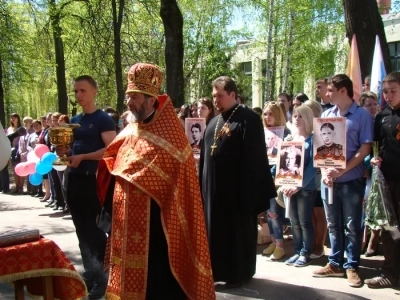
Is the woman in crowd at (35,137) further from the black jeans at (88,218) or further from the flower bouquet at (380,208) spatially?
the flower bouquet at (380,208)

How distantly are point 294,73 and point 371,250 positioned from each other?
26498mm

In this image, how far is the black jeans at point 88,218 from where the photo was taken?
16.0ft

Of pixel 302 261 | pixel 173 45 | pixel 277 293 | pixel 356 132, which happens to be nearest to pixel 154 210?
pixel 277 293

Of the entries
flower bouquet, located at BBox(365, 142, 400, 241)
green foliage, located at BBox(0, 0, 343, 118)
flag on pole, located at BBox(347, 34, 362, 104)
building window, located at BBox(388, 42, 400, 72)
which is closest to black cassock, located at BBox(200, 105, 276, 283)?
flower bouquet, located at BBox(365, 142, 400, 241)

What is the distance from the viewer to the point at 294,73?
31.8 m

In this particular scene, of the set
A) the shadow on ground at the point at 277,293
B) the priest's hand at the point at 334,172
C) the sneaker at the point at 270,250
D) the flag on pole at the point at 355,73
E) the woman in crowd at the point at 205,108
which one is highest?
the flag on pole at the point at 355,73

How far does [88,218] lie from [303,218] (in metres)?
2.44

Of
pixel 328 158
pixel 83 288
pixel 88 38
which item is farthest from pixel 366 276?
pixel 88 38

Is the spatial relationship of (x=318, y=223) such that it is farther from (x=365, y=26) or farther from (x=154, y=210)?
(x=365, y=26)

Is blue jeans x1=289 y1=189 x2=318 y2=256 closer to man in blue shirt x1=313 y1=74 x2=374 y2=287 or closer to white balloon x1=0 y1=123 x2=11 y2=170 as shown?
man in blue shirt x1=313 y1=74 x2=374 y2=287

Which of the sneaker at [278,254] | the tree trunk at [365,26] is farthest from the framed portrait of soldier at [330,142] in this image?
the tree trunk at [365,26]

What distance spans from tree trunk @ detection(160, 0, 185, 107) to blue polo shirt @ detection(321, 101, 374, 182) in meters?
6.43

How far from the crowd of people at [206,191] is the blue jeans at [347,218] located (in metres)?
0.01

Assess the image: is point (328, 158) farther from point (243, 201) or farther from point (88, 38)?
point (88, 38)
